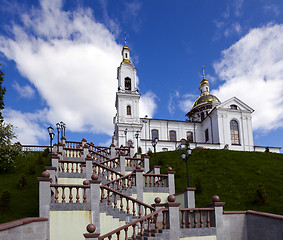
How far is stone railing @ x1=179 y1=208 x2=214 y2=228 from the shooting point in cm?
1170

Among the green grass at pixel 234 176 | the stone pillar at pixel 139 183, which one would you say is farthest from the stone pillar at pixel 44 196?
the green grass at pixel 234 176

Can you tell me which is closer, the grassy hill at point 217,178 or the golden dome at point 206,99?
the grassy hill at point 217,178

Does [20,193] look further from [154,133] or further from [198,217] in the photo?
[154,133]

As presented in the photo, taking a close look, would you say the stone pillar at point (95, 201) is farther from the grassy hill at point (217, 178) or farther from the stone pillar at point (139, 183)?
the grassy hill at point (217, 178)

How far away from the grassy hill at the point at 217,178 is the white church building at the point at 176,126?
16.9 m

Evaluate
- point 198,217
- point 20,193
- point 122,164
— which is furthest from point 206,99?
point 198,217

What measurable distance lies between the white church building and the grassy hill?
16891 millimetres

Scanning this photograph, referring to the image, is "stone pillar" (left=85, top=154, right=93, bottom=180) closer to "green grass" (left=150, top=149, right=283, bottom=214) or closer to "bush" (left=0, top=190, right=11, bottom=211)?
"bush" (left=0, top=190, right=11, bottom=211)

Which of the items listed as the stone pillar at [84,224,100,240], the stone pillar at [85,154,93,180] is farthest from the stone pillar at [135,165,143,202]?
the stone pillar at [84,224,100,240]

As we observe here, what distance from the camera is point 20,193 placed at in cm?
1883

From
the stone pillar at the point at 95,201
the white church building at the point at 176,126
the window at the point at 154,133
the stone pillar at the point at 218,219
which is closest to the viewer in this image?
the stone pillar at the point at 218,219

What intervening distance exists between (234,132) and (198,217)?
45.7 meters

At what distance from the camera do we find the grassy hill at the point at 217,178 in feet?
59.6

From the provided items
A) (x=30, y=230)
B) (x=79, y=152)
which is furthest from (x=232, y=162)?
(x=30, y=230)
